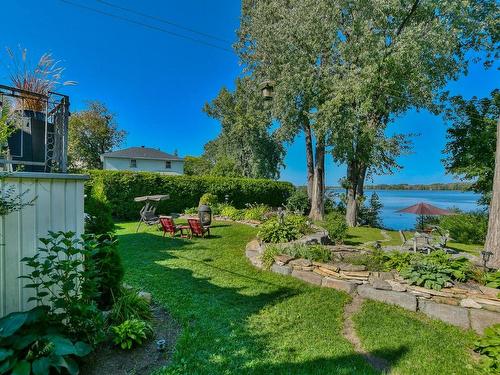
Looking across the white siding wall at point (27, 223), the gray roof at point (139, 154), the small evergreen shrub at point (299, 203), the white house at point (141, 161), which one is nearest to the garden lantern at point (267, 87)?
the white siding wall at point (27, 223)

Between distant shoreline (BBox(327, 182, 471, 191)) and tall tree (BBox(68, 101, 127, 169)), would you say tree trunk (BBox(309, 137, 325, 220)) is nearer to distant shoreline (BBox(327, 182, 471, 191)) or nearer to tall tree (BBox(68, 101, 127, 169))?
distant shoreline (BBox(327, 182, 471, 191))

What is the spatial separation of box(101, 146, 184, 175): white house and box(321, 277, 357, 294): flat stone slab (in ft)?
83.2

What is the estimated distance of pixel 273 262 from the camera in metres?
6.22

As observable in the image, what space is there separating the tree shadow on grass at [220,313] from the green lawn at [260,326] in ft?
0.03

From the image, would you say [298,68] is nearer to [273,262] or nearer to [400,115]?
[400,115]

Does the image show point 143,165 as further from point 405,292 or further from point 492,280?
point 492,280

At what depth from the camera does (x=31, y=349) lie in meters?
2.23

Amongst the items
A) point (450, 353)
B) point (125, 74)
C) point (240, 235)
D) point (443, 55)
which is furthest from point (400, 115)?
point (125, 74)

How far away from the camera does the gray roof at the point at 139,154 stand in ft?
89.7

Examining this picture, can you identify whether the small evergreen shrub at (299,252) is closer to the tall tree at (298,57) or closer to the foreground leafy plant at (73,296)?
the foreground leafy plant at (73,296)

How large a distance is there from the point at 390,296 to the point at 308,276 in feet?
4.78

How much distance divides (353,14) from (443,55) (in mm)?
3785

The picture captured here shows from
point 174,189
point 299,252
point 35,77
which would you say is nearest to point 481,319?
point 299,252

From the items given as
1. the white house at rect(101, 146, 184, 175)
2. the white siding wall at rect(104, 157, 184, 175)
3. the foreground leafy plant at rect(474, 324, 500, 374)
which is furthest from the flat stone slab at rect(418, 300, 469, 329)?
the white house at rect(101, 146, 184, 175)
